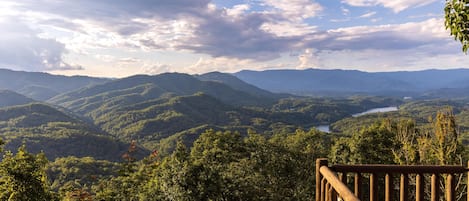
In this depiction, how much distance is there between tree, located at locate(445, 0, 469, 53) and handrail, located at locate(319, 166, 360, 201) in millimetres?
1607

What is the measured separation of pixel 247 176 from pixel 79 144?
9805cm

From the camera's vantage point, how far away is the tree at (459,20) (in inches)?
114

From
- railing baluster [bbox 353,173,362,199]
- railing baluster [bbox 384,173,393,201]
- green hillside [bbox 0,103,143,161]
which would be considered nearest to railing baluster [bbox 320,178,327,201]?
railing baluster [bbox 353,173,362,199]

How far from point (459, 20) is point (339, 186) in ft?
A: 5.95

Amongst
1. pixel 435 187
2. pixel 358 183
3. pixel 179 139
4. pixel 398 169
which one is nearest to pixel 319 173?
pixel 358 183

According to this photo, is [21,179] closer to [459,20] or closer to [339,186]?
[339,186]

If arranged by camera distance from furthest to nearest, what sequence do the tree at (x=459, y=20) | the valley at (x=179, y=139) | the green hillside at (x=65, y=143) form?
the green hillside at (x=65, y=143)
the valley at (x=179, y=139)
the tree at (x=459, y=20)

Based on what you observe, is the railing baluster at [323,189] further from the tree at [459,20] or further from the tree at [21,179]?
the tree at [21,179]

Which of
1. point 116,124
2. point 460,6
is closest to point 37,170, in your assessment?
point 460,6

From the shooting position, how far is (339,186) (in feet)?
7.73

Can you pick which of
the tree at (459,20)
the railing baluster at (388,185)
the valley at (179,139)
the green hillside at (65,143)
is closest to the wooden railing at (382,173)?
the railing baluster at (388,185)

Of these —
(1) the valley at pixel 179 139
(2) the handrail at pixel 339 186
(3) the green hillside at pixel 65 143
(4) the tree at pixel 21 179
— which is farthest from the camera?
(3) the green hillside at pixel 65 143

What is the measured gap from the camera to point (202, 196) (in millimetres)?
Result: 14328

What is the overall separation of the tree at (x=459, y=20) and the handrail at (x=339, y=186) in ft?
5.27
